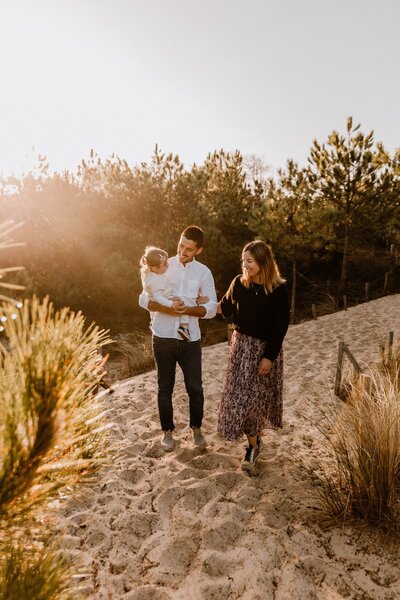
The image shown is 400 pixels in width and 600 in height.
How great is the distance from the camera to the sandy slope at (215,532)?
1.99 meters

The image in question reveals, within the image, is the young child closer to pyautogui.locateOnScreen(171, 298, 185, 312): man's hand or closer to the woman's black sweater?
pyautogui.locateOnScreen(171, 298, 185, 312): man's hand

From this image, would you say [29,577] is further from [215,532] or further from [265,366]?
[265,366]

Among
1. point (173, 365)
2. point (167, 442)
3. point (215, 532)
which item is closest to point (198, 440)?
point (167, 442)

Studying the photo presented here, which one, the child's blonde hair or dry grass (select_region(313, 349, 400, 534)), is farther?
the child's blonde hair

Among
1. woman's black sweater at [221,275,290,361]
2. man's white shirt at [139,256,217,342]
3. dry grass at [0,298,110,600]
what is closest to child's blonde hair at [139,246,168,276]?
man's white shirt at [139,256,217,342]

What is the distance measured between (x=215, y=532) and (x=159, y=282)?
5.83 ft

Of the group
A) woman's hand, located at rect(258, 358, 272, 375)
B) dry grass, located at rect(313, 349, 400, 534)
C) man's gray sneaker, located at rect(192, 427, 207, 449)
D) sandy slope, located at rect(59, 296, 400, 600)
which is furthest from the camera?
man's gray sneaker, located at rect(192, 427, 207, 449)

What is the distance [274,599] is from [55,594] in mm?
1474

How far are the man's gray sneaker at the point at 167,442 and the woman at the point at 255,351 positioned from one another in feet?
2.17

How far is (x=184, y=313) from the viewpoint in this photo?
295cm

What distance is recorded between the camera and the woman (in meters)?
2.78

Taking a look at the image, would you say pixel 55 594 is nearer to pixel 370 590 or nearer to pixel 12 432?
pixel 12 432

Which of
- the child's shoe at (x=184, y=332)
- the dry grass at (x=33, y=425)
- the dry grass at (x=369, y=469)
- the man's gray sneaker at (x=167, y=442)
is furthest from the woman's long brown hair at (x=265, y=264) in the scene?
the dry grass at (x=33, y=425)

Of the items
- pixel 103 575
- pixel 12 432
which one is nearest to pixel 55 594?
pixel 12 432
